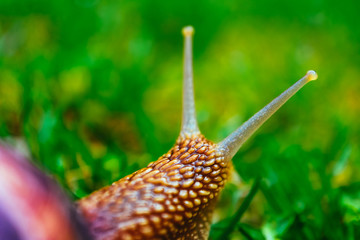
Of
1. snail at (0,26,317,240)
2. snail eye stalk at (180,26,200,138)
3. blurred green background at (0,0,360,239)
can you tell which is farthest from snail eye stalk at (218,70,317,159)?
blurred green background at (0,0,360,239)

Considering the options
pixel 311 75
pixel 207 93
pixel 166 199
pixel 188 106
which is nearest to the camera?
pixel 166 199

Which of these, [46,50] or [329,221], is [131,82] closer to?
[46,50]

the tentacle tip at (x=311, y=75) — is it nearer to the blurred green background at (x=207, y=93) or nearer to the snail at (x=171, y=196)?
the snail at (x=171, y=196)

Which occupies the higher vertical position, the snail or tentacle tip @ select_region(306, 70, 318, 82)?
tentacle tip @ select_region(306, 70, 318, 82)

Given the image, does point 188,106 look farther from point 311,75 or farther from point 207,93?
point 207,93

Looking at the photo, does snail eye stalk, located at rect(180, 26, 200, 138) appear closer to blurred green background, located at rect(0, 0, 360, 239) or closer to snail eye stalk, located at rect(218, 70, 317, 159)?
snail eye stalk, located at rect(218, 70, 317, 159)

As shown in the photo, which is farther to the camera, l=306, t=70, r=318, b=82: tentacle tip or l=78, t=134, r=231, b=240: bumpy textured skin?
l=306, t=70, r=318, b=82: tentacle tip

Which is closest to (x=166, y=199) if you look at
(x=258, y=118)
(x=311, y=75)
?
(x=258, y=118)
